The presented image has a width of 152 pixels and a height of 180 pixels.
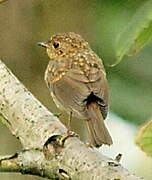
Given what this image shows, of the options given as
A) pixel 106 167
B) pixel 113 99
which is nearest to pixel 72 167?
pixel 106 167

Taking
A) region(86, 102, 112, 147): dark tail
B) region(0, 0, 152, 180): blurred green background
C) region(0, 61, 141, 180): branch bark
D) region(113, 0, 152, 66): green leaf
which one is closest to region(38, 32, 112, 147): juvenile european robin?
region(86, 102, 112, 147): dark tail

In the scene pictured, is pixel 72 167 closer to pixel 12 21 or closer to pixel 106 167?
pixel 106 167

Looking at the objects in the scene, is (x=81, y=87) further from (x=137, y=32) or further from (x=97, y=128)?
(x=137, y=32)

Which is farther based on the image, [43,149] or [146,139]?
[43,149]

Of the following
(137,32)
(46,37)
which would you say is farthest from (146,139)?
(46,37)

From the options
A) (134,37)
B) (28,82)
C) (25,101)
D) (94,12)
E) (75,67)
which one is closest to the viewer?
(134,37)

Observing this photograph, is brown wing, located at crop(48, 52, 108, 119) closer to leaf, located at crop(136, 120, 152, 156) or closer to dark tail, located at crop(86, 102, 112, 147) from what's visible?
dark tail, located at crop(86, 102, 112, 147)
